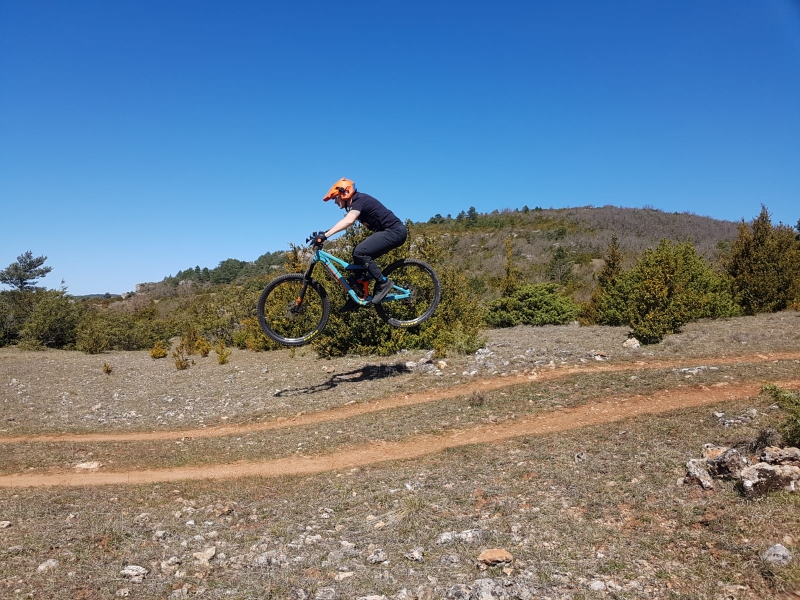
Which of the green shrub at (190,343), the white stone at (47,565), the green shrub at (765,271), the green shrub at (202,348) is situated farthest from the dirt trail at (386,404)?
the green shrub at (765,271)

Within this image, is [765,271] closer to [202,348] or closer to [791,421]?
[791,421]

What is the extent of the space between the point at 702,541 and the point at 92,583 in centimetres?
570

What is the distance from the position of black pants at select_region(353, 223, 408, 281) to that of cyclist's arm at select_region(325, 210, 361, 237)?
0.64m

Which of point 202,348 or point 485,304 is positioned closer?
point 202,348

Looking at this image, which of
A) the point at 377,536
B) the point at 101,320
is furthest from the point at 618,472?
the point at 101,320

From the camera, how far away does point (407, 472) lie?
299 inches

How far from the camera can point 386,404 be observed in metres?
12.0

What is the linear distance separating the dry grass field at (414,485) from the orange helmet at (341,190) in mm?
4931

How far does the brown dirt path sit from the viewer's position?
8.57 m

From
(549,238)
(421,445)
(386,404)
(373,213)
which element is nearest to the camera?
(421,445)

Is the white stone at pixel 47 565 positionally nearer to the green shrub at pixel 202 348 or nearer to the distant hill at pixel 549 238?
the green shrub at pixel 202 348

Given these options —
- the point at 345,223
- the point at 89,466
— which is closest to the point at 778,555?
the point at 345,223

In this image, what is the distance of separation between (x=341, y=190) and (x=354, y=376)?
6513mm

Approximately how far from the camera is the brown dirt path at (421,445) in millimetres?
8570
